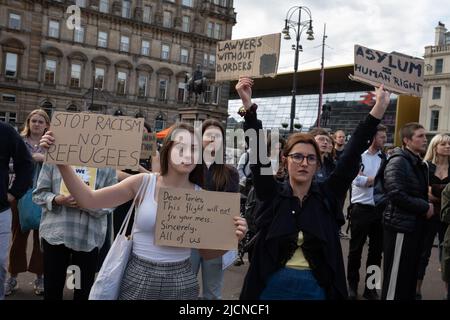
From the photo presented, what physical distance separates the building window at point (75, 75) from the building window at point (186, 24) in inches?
505

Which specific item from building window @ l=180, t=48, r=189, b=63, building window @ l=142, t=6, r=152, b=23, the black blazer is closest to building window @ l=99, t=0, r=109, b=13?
building window @ l=142, t=6, r=152, b=23

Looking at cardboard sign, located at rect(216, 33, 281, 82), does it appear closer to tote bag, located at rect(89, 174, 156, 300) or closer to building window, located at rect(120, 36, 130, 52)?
tote bag, located at rect(89, 174, 156, 300)

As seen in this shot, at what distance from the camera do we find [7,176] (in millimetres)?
3430

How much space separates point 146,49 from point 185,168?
49110 millimetres

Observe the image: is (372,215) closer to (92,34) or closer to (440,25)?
(92,34)

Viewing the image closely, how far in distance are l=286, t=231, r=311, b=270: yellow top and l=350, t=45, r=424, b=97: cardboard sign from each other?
1628 mm

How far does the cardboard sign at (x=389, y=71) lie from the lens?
355cm

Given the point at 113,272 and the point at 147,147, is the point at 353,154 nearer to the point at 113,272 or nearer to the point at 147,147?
the point at 113,272

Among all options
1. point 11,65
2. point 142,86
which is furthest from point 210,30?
point 11,65

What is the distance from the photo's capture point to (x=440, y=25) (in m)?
52.1

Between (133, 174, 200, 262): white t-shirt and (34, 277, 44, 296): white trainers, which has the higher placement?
(133, 174, 200, 262): white t-shirt

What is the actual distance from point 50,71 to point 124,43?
8.34m

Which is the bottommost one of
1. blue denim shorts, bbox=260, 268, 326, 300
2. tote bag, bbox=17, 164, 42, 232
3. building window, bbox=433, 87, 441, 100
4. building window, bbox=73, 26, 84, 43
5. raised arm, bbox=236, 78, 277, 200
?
tote bag, bbox=17, 164, 42, 232

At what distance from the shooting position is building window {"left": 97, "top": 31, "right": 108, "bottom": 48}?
152ft
